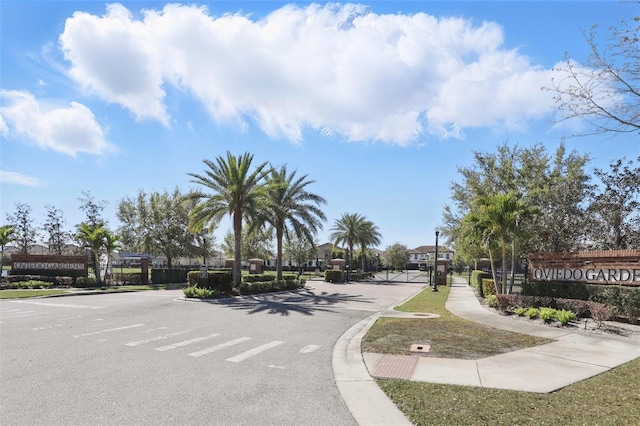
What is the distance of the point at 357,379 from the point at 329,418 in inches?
74.7

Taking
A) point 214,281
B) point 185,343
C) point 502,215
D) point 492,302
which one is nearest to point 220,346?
point 185,343

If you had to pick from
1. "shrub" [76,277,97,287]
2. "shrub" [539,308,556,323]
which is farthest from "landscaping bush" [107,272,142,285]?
"shrub" [539,308,556,323]

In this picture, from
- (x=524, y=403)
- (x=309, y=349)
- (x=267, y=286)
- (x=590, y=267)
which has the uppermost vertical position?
(x=590, y=267)

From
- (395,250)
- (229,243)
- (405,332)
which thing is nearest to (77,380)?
(405,332)

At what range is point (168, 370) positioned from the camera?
773 centimetres

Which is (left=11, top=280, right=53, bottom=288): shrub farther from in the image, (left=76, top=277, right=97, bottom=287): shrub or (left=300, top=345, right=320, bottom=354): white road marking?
(left=300, top=345, right=320, bottom=354): white road marking

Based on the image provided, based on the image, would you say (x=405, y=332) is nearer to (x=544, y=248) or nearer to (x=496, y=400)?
(x=496, y=400)

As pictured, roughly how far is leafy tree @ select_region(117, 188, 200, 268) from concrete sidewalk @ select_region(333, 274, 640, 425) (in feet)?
124

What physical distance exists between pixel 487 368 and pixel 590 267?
9.94 metres

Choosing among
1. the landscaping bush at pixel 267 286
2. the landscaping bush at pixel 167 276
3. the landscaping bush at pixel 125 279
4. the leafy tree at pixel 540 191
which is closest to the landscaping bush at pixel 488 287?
the leafy tree at pixel 540 191

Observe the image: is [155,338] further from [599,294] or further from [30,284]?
[30,284]

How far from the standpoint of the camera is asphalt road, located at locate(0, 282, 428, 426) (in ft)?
18.3

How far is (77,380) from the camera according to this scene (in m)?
6.99

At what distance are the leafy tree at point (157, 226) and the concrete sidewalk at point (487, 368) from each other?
3781 centimetres
